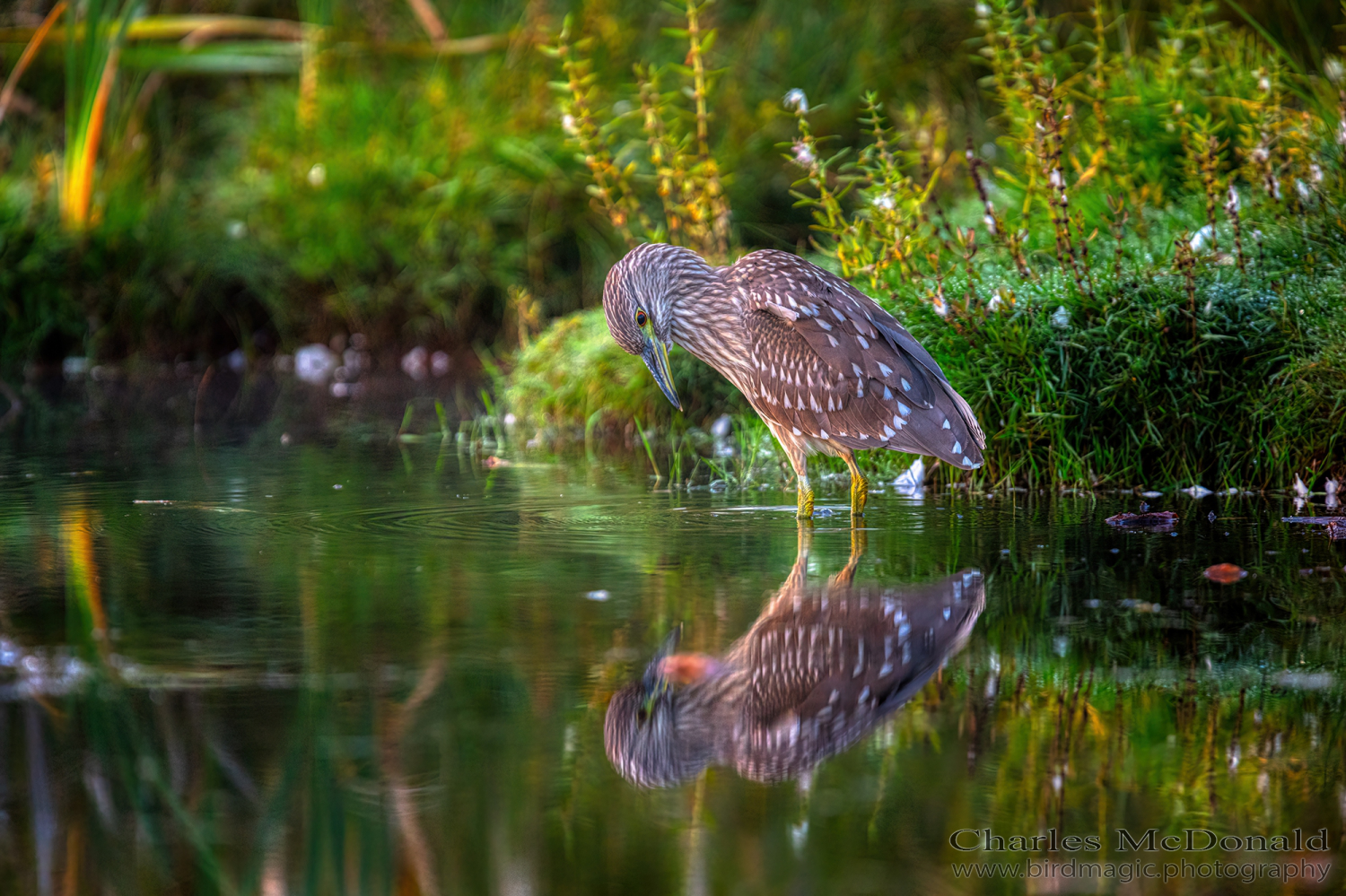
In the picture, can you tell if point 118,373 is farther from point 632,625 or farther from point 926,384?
point 632,625

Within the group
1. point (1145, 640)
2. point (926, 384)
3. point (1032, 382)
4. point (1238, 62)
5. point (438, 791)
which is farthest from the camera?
point (1238, 62)

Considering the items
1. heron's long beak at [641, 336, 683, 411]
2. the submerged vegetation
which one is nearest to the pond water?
the submerged vegetation

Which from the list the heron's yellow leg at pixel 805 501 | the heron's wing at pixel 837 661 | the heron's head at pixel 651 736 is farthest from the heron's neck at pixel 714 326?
the heron's head at pixel 651 736

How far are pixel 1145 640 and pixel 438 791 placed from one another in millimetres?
1810

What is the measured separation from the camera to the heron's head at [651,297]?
19.0ft

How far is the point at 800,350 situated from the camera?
5398 mm

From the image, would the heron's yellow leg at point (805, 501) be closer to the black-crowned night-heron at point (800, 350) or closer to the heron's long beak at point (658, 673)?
the black-crowned night-heron at point (800, 350)

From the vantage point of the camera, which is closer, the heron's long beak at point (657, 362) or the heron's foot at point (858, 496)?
the heron's foot at point (858, 496)

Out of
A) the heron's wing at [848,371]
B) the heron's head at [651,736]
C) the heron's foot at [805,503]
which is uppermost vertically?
the heron's wing at [848,371]

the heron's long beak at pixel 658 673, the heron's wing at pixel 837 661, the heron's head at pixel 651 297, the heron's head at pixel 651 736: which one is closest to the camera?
the heron's head at pixel 651 736

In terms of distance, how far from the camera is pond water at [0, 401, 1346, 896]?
2.45 m

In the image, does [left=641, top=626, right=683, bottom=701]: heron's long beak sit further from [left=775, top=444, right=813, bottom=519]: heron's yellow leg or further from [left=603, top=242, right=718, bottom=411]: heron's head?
[left=603, top=242, right=718, bottom=411]: heron's head

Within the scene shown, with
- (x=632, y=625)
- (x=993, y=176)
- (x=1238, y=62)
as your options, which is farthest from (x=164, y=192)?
(x=632, y=625)

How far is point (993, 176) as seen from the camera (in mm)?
9828
